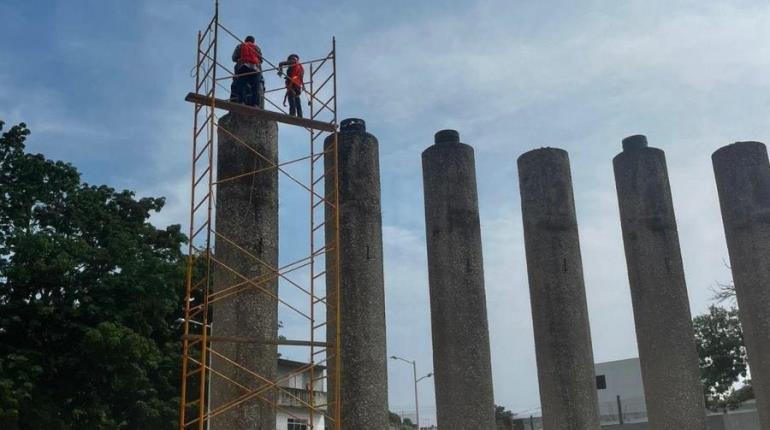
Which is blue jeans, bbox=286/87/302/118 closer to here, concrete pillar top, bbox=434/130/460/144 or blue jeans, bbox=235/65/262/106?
blue jeans, bbox=235/65/262/106

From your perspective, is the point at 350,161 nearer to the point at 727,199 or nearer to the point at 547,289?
the point at 547,289

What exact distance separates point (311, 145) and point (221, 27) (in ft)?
7.83

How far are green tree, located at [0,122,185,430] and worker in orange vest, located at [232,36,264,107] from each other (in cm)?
853

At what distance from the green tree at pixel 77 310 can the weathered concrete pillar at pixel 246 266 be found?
8442 mm

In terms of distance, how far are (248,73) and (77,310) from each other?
9.94 metres

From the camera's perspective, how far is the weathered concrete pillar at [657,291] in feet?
51.0

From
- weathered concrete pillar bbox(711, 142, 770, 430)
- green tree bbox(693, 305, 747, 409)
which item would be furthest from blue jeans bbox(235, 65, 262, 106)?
green tree bbox(693, 305, 747, 409)

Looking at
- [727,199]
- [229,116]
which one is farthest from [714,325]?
[229,116]

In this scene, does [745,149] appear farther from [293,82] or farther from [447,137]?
[293,82]

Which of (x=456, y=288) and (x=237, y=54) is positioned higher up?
(x=237, y=54)

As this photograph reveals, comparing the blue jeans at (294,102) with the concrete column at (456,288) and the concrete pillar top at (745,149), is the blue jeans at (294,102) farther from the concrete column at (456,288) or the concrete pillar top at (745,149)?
the concrete pillar top at (745,149)

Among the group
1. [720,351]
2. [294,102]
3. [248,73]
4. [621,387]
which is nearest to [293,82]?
[294,102]

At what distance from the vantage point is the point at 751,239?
16.9 metres

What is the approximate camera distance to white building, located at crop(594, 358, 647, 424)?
4172cm
